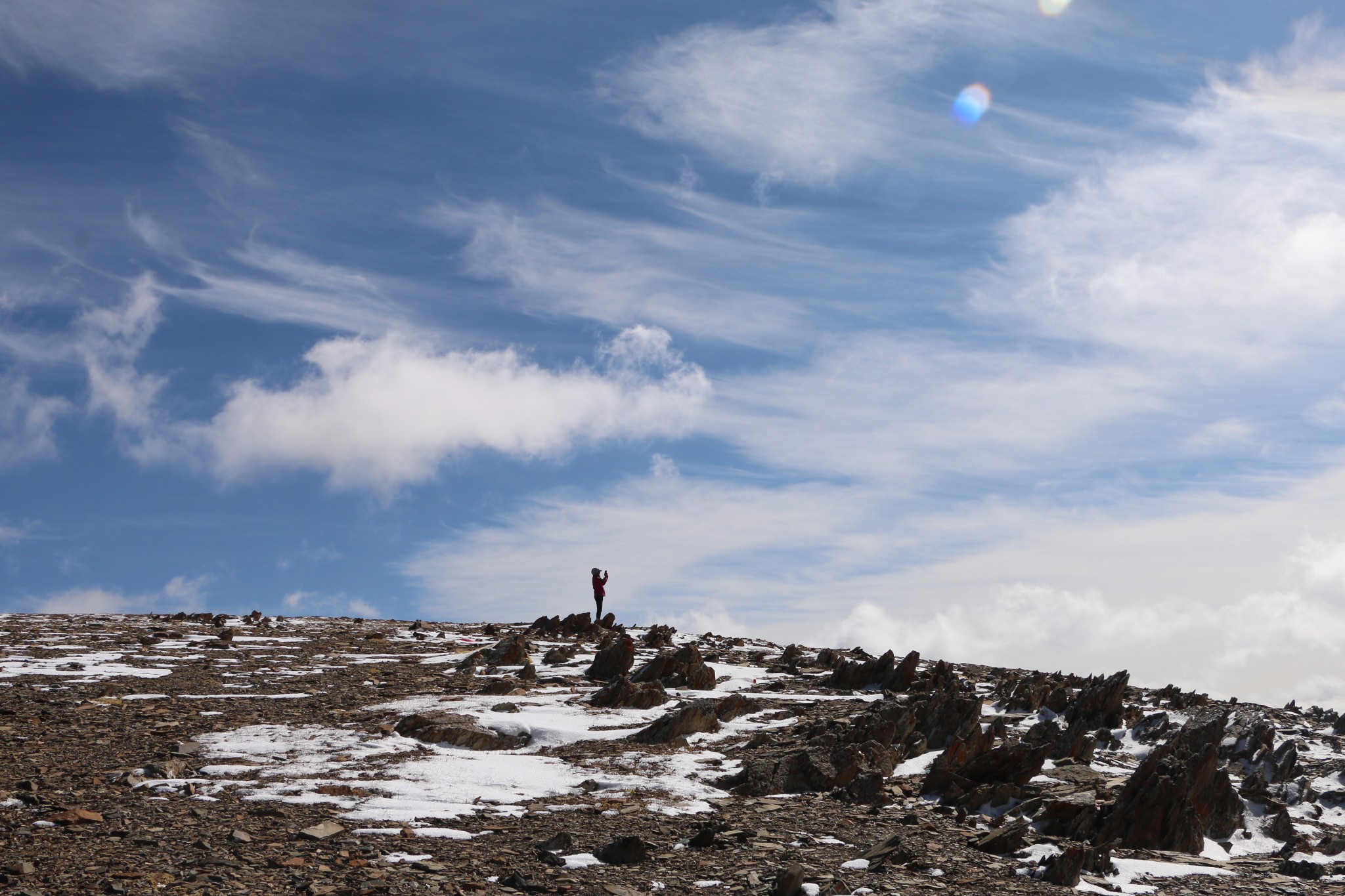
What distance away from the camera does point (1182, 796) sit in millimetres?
13539

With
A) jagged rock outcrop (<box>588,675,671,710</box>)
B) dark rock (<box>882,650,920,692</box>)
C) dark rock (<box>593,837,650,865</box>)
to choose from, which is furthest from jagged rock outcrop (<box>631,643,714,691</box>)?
dark rock (<box>593,837,650,865</box>)

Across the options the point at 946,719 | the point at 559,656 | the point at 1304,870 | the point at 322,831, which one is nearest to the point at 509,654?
the point at 559,656

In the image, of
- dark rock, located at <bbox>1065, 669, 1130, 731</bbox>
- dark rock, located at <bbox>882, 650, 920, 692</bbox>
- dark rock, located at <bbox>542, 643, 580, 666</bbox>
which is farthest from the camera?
dark rock, located at <bbox>542, 643, 580, 666</bbox>

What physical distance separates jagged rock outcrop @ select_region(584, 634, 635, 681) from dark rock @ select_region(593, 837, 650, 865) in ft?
42.7

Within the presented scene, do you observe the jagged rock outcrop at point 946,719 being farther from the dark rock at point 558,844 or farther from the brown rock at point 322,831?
the brown rock at point 322,831

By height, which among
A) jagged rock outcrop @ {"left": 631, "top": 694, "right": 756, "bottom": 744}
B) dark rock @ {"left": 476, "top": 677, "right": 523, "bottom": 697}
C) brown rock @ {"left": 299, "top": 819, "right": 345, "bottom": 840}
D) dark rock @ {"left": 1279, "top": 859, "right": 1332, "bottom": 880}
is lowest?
dark rock @ {"left": 1279, "top": 859, "right": 1332, "bottom": 880}

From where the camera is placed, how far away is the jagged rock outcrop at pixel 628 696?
20.7m

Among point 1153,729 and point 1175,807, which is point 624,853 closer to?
point 1175,807

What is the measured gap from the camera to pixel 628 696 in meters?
20.9

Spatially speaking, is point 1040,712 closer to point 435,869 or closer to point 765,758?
point 765,758

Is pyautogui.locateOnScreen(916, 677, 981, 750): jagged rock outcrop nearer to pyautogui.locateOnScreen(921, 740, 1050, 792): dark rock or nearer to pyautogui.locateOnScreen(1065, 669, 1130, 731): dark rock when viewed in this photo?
pyautogui.locateOnScreen(921, 740, 1050, 792): dark rock

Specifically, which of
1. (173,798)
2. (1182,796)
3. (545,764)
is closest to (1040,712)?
(1182,796)

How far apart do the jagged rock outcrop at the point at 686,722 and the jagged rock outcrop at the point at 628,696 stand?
178 cm

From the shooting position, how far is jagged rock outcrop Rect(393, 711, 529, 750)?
1689cm
